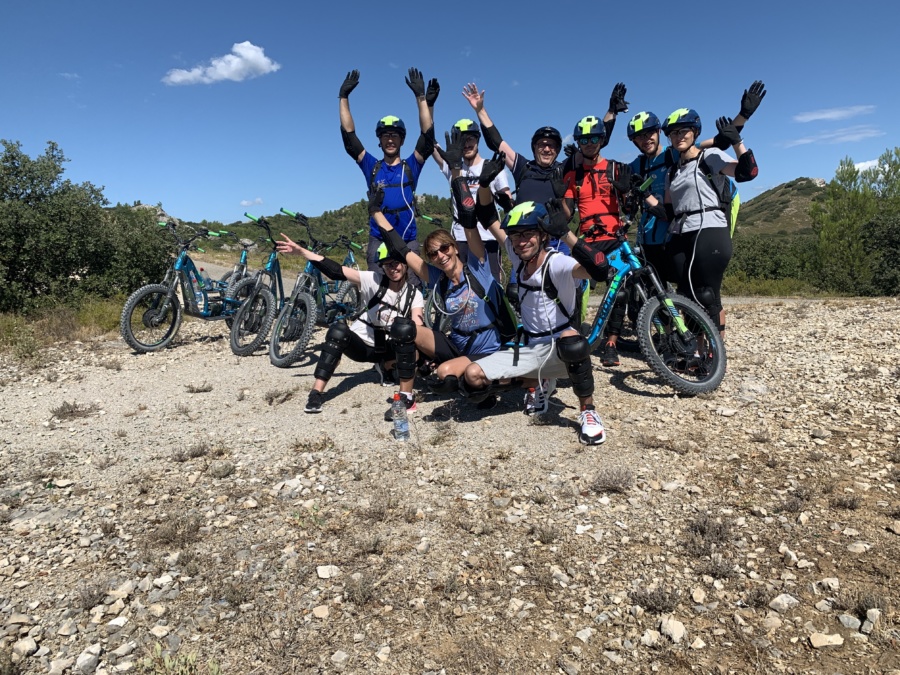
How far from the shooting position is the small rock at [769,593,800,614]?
2457 mm

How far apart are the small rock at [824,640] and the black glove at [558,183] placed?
3.80 m

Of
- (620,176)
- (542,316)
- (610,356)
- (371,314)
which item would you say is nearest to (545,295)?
(542,316)

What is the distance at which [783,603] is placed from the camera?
248cm

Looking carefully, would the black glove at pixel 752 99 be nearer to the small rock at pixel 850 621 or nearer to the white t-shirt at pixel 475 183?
the white t-shirt at pixel 475 183

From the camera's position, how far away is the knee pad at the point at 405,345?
191 inches

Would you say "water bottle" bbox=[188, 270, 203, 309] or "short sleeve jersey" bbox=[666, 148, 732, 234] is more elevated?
"short sleeve jersey" bbox=[666, 148, 732, 234]

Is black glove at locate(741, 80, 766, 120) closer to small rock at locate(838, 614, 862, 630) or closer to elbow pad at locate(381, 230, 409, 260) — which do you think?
→ elbow pad at locate(381, 230, 409, 260)

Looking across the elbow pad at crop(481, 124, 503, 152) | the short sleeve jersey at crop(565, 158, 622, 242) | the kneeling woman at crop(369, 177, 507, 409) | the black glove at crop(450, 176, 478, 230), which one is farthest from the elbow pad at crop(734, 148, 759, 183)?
the black glove at crop(450, 176, 478, 230)

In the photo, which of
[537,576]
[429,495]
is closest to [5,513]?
[429,495]

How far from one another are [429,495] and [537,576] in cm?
112

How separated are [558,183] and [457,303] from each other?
4.97ft

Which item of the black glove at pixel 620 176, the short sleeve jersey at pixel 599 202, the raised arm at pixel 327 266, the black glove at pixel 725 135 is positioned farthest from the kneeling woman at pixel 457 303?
the black glove at pixel 725 135

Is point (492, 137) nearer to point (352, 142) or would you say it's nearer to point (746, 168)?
point (352, 142)

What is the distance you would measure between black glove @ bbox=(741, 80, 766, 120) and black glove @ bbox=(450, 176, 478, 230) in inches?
123
